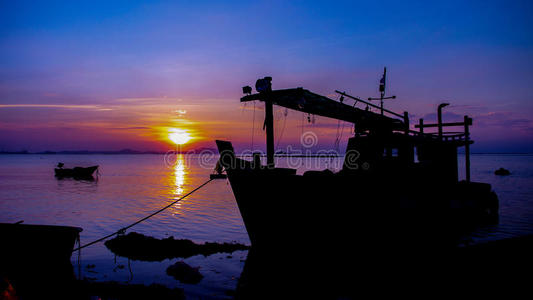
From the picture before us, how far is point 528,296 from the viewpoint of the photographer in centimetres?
789

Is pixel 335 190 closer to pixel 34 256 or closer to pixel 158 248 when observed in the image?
pixel 34 256

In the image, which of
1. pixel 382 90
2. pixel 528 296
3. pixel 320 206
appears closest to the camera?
pixel 528 296

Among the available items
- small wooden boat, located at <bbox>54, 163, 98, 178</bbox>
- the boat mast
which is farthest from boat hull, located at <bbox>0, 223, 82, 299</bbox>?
small wooden boat, located at <bbox>54, 163, 98, 178</bbox>

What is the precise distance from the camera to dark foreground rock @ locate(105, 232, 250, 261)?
14320 millimetres

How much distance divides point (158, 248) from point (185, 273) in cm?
383

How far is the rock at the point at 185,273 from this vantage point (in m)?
11.4


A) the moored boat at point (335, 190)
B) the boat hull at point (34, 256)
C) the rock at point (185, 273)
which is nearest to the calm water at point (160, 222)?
the rock at point (185, 273)

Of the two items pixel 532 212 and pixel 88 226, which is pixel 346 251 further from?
pixel 532 212

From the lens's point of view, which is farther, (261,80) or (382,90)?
(382,90)

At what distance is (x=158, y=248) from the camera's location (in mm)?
14977

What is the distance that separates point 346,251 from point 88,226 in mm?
18570

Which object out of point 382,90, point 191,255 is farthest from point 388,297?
point 382,90

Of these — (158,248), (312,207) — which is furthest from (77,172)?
(312,207)

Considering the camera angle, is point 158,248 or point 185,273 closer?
point 185,273
